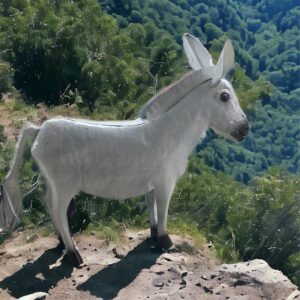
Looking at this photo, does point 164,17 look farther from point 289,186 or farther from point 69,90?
point 289,186

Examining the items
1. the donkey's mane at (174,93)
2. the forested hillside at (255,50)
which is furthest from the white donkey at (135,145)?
the forested hillside at (255,50)

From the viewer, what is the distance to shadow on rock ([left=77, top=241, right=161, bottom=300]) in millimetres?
5480

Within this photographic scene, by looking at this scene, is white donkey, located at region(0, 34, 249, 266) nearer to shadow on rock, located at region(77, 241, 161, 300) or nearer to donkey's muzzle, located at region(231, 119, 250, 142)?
donkey's muzzle, located at region(231, 119, 250, 142)

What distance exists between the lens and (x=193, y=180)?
375 inches

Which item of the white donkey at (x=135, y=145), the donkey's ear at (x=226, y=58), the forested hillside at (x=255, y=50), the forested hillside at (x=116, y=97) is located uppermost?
the donkey's ear at (x=226, y=58)

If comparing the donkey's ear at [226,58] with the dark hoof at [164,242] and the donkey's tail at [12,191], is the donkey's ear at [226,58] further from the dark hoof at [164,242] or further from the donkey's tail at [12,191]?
the donkey's tail at [12,191]

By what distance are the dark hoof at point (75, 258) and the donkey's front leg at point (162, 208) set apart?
0.75m

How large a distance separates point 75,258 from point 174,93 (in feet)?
5.23

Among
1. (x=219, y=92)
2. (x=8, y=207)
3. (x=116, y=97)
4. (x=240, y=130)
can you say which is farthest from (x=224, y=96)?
(x=116, y=97)

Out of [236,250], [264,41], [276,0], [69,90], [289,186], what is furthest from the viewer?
[276,0]

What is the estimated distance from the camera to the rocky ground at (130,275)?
5441mm

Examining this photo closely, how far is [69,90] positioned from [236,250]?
16.1 feet

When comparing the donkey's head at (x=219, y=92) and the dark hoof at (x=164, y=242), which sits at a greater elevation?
the donkey's head at (x=219, y=92)

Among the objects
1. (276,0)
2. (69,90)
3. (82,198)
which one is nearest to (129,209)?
(82,198)
